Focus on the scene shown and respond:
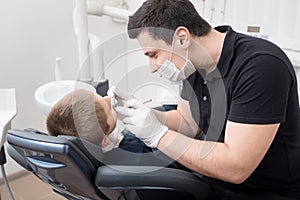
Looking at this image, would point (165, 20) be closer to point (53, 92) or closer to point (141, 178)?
point (141, 178)

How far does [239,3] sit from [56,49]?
118 cm

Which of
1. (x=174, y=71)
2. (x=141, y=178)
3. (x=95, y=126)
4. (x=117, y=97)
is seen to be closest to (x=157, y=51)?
(x=174, y=71)

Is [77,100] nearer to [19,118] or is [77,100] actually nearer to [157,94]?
[157,94]

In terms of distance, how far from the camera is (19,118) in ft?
7.84

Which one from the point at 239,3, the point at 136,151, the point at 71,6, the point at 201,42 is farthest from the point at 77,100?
the point at 71,6

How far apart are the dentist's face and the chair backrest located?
0.34 m

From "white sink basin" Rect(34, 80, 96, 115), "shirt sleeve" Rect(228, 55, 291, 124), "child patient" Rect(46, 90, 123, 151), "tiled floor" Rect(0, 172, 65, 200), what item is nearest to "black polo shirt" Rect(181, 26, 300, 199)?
"shirt sleeve" Rect(228, 55, 291, 124)

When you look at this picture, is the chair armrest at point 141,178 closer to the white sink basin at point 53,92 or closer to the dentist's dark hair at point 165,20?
the dentist's dark hair at point 165,20

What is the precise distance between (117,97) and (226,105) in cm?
34

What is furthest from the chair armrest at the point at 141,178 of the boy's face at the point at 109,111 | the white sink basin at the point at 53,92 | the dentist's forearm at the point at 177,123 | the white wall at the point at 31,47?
the white wall at the point at 31,47

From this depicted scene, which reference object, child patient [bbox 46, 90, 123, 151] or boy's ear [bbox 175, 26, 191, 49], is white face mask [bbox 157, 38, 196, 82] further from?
child patient [bbox 46, 90, 123, 151]

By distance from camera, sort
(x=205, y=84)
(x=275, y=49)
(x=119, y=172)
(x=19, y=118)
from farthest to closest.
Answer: (x=19, y=118)
(x=205, y=84)
(x=275, y=49)
(x=119, y=172)

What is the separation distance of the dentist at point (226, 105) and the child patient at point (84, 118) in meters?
0.06

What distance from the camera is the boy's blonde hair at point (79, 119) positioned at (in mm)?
1125
